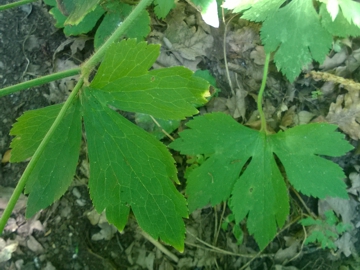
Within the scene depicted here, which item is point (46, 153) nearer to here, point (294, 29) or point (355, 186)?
point (294, 29)

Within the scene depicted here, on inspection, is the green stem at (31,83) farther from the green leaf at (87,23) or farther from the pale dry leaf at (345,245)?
the pale dry leaf at (345,245)

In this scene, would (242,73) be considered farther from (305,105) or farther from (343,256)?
(343,256)

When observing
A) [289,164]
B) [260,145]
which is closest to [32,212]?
[260,145]

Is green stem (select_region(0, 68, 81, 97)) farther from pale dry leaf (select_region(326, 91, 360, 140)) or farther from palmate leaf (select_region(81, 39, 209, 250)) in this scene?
pale dry leaf (select_region(326, 91, 360, 140))

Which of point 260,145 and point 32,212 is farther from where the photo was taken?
point 260,145

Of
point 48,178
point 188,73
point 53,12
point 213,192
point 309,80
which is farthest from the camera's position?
point 309,80

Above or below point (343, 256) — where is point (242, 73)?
above

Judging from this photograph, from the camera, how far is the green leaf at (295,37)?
168 centimetres

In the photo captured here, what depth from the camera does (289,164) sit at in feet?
5.50

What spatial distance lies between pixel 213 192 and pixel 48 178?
753 millimetres

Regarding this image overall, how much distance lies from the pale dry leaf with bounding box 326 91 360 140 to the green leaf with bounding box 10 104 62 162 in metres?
1.49


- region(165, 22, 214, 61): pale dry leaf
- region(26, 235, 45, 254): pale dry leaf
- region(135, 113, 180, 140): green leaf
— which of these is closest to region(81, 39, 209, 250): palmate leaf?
region(135, 113, 180, 140): green leaf

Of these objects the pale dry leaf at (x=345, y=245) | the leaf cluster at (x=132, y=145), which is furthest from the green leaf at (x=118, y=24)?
the pale dry leaf at (x=345, y=245)

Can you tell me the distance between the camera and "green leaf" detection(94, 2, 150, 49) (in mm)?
1816
